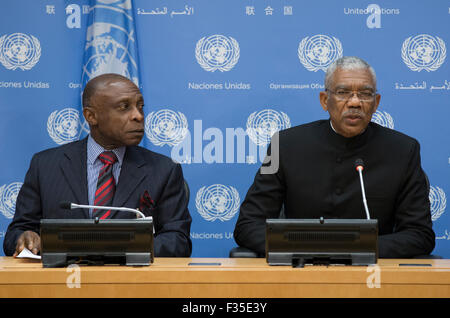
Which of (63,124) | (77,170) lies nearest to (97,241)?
(77,170)

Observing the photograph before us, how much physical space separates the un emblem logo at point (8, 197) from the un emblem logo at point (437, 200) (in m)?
2.81

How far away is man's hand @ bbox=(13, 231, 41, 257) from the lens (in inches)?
94.5

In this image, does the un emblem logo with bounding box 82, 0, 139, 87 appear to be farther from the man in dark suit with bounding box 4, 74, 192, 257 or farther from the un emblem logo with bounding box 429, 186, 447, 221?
the un emblem logo with bounding box 429, 186, 447, 221

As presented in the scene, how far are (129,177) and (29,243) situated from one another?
2.19ft

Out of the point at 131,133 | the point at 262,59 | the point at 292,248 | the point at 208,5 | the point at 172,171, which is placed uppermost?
the point at 208,5

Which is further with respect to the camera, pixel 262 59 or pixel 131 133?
pixel 262 59

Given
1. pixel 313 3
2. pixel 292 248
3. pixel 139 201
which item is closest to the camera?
pixel 292 248

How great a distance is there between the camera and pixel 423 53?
13.0ft

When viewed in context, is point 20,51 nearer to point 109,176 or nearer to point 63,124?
point 63,124

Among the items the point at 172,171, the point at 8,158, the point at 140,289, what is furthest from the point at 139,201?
the point at 8,158

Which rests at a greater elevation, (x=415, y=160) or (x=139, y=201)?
(x=415, y=160)

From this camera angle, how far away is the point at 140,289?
1931 millimetres

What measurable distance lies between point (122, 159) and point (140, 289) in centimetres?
121
